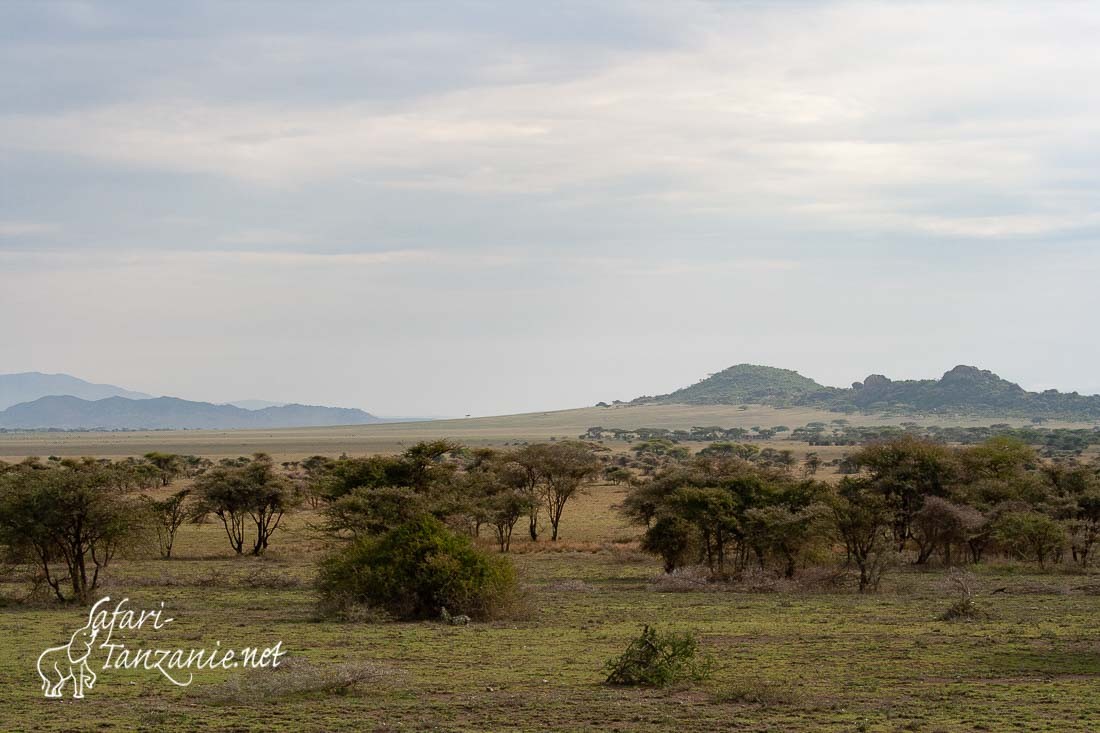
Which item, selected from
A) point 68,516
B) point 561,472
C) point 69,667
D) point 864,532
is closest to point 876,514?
point 864,532

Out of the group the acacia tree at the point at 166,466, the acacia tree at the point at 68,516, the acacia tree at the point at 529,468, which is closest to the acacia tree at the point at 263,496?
the acacia tree at the point at 529,468

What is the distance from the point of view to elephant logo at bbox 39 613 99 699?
1777 centimetres

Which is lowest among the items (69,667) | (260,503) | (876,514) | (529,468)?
(69,667)

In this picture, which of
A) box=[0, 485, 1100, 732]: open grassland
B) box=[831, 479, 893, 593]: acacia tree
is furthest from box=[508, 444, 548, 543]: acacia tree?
box=[831, 479, 893, 593]: acacia tree

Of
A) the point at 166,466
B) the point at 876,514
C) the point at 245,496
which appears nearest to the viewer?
the point at 876,514

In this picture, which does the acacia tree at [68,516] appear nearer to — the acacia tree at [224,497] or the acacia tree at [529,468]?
the acacia tree at [224,497]

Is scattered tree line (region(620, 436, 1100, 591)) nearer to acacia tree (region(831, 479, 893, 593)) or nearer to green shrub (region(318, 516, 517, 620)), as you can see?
acacia tree (region(831, 479, 893, 593))

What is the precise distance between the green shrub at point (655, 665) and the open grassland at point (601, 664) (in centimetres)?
35

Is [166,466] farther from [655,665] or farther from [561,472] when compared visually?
[655,665]

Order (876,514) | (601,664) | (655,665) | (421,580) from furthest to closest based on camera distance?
(876,514), (421,580), (601,664), (655,665)

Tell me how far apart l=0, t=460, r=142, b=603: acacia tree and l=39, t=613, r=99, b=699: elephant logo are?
635 centimetres

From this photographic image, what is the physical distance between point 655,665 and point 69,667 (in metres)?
10.4

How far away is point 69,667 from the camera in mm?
19531

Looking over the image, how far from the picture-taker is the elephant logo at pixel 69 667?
699 inches
